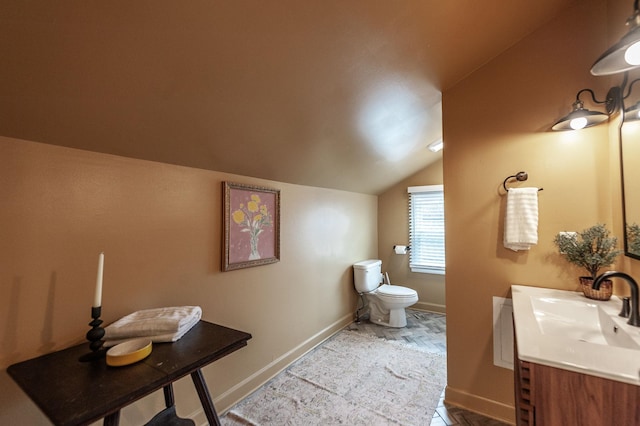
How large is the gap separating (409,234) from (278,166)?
260 centimetres

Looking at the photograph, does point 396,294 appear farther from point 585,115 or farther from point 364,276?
point 585,115

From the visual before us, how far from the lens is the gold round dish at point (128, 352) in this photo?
3.37ft

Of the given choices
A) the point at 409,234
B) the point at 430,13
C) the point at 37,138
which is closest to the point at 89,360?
the point at 37,138

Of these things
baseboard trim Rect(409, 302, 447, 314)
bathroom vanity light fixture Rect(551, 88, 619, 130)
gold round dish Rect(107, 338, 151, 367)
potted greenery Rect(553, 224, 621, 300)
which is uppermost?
bathroom vanity light fixture Rect(551, 88, 619, 130)

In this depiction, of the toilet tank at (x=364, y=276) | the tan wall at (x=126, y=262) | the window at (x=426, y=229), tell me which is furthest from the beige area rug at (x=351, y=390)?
the window at (x=426, y=229)

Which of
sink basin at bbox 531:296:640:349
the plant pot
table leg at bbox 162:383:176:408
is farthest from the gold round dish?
the plant pot

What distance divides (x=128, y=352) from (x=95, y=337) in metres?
0.15

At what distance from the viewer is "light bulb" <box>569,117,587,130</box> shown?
1535 mm

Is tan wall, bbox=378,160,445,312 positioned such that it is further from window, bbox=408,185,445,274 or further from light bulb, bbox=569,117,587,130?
light bulb, bbox=569,117,587,130

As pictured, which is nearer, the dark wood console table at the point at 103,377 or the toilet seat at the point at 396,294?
the dark wood console table at the point at 103,377

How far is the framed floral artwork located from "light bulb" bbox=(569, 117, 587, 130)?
205 centimetres

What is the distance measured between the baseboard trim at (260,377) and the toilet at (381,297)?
63 centimetres

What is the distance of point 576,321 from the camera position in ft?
4.48

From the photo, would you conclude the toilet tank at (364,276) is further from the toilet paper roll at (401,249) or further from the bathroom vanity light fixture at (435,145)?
the bathroom vanity light fixture at (435,145)
